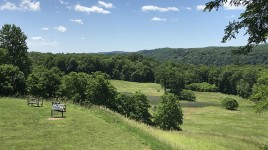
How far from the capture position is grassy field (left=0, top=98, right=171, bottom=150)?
1653 cm

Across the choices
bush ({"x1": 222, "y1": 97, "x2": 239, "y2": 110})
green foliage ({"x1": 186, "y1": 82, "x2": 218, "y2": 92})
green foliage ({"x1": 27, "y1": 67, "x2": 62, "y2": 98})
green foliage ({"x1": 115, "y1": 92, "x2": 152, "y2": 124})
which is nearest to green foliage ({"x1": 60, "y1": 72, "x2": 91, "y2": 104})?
green foliage ({"x1": 27, "y1": 67, "x2": 62, "y2": 98})

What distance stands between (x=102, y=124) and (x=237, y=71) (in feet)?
551

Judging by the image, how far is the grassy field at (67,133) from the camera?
54.2 ft

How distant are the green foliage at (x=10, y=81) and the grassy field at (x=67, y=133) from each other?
939 inches

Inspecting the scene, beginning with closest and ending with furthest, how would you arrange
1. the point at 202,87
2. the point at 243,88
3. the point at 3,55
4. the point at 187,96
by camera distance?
the point at 3,55
the point at 187,96
the point at 243,88
the point at 202,87

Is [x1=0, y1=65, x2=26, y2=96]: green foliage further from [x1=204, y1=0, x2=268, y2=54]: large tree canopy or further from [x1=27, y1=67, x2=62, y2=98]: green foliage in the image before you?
[x1=204, y1=0, x2=268, y2=54]: large tree canopy

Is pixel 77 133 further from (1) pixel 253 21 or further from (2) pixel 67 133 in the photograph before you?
(1) pixel 253 21

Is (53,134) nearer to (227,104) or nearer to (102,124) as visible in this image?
(102,124)

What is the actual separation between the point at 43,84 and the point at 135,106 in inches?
801

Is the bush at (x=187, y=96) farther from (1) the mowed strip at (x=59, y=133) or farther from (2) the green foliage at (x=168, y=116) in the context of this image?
(1) the mowed strip at (x=59, y=133)

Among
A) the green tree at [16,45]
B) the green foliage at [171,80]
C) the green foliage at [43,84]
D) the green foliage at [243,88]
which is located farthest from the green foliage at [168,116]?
the green foliage at [243,88]

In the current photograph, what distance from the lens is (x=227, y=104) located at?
12362 centimetres

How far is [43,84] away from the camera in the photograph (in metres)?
63.3

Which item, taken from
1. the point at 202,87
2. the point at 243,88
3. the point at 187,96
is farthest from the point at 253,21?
the point at 202,87
